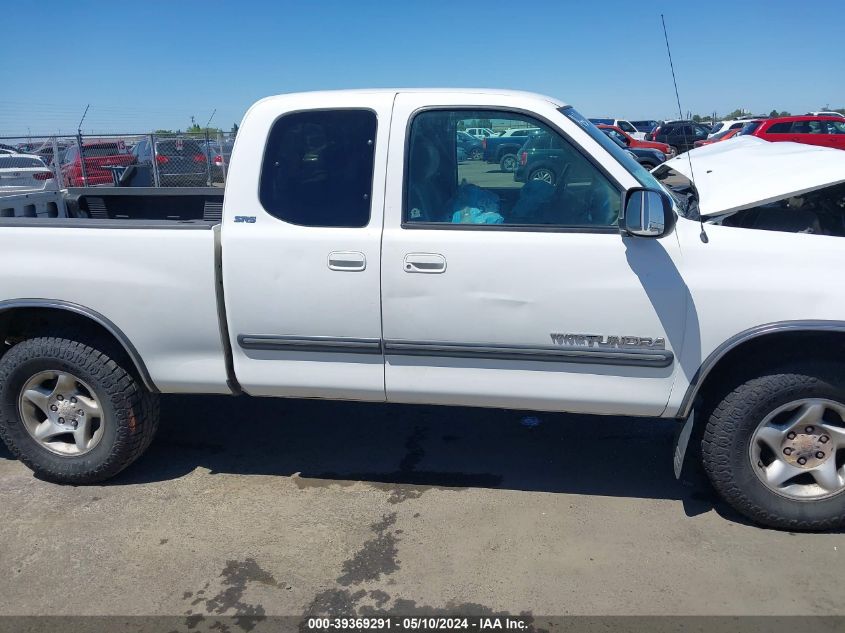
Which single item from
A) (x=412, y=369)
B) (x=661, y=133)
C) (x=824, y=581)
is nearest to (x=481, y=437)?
(x=412, y=369)

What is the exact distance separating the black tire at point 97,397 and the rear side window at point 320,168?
1.24 m

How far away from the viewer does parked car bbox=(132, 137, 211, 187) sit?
667 inches

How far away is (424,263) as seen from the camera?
3322 millimetres

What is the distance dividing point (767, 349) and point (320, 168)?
2.29 meters

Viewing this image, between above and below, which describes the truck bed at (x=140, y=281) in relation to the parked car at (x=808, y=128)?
below

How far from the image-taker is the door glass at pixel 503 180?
332cm

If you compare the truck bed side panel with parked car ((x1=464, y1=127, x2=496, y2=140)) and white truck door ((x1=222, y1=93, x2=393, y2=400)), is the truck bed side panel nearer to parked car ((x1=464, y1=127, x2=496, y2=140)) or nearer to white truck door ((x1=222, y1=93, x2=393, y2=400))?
white truck door ((x1=222, y1=93, x2=393, y2=400))

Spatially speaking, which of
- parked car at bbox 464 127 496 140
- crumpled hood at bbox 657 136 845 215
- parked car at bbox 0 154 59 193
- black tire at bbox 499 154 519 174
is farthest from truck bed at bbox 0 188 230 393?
crumpled hood at bbox 657 136 845 215

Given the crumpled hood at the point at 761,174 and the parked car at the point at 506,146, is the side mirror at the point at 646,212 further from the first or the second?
the parked car at the point at 506,146

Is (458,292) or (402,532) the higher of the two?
(458,292)

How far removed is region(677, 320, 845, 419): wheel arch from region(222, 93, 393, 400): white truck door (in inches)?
59.1

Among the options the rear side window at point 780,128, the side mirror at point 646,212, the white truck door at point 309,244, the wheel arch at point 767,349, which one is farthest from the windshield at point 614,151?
the rear side window at point 780,128

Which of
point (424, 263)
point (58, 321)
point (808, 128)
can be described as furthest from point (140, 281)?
point (808, 128)

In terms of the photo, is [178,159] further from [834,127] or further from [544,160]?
[834,127]
